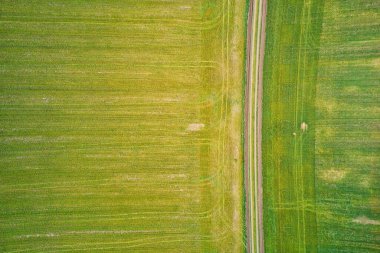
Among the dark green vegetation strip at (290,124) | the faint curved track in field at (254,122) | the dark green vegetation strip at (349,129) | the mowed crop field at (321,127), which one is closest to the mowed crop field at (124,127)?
the faint curved track in field at (254,122)

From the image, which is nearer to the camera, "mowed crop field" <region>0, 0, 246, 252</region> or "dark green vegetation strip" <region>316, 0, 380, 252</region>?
"dark green vegetation strip" <region>316, 0, 380, 252</region>

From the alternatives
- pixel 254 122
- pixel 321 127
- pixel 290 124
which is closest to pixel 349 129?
pixel 321 127

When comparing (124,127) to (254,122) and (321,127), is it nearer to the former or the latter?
(254,122)

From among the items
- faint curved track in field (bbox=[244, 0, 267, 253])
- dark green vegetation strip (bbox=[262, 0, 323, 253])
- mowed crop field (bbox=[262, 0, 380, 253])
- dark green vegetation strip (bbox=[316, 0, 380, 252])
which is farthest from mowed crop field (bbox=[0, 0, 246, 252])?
dark green vegetation strip (bbox=[316, 0, 380, 252])

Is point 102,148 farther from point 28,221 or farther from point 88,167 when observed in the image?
point 28,221

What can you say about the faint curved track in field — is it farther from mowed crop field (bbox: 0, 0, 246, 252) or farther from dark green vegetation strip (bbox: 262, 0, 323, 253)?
mowed crop field (bbox: 0, 0, 246, 252)

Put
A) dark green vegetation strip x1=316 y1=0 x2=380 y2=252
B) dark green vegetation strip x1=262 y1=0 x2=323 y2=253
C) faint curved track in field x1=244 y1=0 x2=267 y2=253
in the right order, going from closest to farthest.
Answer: dark green vegetation strip x1=316 y1=0 x2=380 y2=252, dark green vegetation strip x1=262 y1=0 x2=323 y2=253, faint curved track in field x1=244 y1=0 x2=267 y2=253

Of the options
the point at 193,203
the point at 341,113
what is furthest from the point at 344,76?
the point at 193,203
